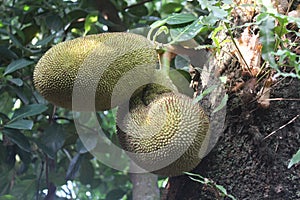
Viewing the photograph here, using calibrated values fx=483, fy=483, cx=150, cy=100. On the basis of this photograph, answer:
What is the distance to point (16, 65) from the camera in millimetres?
1506

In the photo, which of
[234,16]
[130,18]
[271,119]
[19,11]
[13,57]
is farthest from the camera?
[130,18]

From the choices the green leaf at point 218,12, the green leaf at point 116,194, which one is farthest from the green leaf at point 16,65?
the green leaf at point 218,12

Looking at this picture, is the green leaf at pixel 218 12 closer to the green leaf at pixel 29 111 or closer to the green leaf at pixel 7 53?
the green leaf at pixel 29 111

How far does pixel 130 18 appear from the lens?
6.18 feet

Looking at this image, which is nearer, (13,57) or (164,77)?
(164,77)

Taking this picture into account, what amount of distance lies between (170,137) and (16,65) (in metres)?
0.73

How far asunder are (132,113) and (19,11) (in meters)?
0.86

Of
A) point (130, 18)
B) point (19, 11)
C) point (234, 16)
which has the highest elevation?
point (234, 16)

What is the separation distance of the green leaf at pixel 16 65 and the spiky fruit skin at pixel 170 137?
2.00 ft

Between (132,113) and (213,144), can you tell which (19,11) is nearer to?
(132,113)

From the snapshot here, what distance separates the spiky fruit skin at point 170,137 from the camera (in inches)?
37.7

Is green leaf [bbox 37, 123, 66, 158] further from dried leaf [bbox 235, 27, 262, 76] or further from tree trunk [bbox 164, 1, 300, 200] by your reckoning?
dried leaf [bbox 235, 27, 262, 76]

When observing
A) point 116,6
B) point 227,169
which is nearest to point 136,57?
point 227,169

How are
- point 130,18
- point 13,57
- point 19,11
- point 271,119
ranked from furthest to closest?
point 130,18
point 19,11
point 13,57
point 271,119
